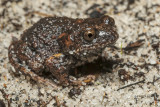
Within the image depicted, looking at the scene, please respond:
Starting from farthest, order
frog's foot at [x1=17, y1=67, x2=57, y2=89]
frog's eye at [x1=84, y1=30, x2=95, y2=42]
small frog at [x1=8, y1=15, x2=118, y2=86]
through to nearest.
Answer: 1. frog's foot at [x1=17, y1=67, x2=57, y2=89]
2. small frog at [x1=8, y1=15, x2=118, y2=86]
3. frog's eye at [x1=84, y1=30, x2=95, y2=42]

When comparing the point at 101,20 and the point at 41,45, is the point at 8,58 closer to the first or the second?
the point at 41,45

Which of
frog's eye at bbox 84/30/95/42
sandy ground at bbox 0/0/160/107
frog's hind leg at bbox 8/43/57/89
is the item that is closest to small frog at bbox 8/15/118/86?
frog's hind leg at bbox 8/43/57/89

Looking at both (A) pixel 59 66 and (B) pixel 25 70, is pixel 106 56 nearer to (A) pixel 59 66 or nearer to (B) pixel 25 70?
(A) pixel 59 66

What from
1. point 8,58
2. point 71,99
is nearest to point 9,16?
point 8,58

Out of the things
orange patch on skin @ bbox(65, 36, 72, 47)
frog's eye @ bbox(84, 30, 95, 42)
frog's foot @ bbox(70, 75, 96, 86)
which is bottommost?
frog's foot @ bbox(70, 75, 96, 86)

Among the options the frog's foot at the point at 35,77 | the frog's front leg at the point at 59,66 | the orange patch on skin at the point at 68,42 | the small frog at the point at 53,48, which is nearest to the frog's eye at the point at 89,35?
the small frog at the point at 53,48

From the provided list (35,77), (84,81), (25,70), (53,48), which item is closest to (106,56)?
(84,81)

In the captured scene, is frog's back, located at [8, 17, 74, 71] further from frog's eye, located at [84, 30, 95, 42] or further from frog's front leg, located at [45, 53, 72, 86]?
frog's eye, located at [84, 30, 95, 42]
